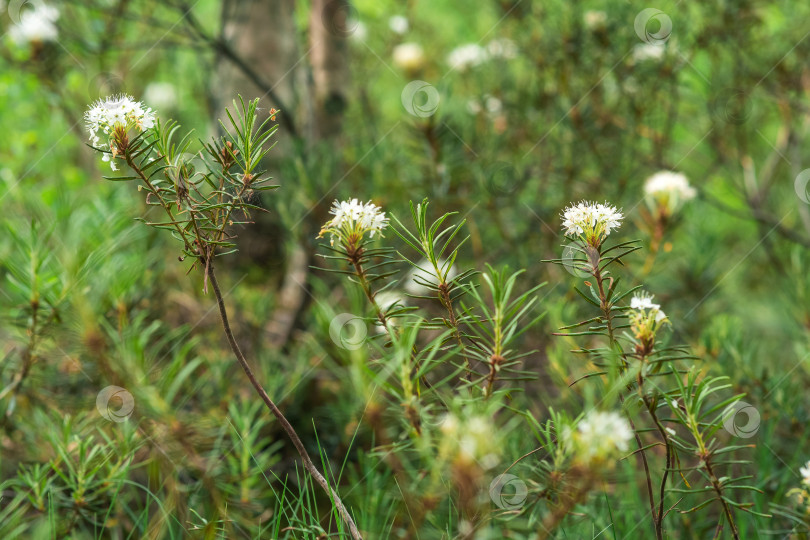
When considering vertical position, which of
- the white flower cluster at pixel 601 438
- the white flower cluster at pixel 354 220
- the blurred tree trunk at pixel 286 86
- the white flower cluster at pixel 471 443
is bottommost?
the white flower cluster at pixel 471 443

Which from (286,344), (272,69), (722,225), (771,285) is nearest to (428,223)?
(286,344)

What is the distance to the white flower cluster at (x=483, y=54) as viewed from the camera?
1664 mm

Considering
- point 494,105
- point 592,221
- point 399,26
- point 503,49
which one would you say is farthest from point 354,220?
point 399,26

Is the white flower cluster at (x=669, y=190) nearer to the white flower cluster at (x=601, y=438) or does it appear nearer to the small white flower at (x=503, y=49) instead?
the small white flower at (x=503, y=49)

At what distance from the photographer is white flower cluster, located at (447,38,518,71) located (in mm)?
1664

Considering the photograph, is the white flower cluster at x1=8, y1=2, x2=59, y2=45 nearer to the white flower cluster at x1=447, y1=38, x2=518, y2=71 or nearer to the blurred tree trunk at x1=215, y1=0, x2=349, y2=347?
the blurred tree trunk at x1=215, y1=0, x2=349, y2=347

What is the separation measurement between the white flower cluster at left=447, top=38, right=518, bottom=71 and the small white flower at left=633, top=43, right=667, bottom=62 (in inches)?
12.8

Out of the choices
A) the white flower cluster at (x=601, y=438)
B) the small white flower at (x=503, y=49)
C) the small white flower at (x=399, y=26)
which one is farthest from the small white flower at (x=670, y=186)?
the small white flower at (x=399, y=26)

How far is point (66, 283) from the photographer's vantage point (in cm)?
83

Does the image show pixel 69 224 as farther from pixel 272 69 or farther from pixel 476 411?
pixel 476 411

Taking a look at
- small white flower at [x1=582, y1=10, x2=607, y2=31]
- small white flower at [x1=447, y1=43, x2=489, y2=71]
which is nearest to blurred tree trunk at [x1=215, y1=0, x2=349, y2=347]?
small white flower at [x1=447, y1=43, x2=489, y2=71]

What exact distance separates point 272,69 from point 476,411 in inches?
47.8

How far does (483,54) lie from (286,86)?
1.89 feet

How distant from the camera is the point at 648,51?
140 centimetres
